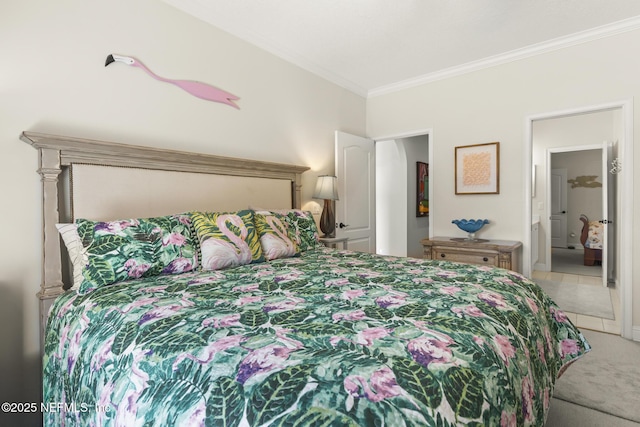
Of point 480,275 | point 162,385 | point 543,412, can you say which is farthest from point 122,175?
point 543,412

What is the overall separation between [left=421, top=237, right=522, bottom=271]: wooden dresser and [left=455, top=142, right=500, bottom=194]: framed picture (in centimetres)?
60

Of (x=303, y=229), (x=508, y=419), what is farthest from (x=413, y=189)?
(x=508, y=419)

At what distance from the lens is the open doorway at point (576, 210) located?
3.67m

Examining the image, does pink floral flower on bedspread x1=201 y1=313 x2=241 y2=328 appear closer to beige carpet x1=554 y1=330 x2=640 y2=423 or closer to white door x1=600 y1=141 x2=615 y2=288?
beige carpet x1=554 y1=330 x2=640 y2=423

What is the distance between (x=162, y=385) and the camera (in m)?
0.81

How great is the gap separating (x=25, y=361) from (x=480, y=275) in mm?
2447

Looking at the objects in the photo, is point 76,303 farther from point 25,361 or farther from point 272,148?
point 272,148

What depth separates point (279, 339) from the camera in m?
0.91

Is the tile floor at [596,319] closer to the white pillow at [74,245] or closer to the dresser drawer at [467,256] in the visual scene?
the dresser drawer at [467,256]

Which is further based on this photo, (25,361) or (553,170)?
(553,170)

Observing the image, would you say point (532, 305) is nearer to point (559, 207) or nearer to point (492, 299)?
point (492, 299)

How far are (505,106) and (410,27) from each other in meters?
1.37

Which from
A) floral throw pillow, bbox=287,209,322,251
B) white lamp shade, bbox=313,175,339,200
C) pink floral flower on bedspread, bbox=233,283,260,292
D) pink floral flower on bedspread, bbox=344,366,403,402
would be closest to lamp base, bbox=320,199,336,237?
white lamp shade, bbox=313,175,339,200

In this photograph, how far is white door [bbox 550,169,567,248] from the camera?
702cm
